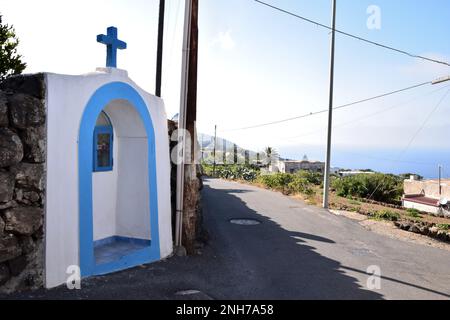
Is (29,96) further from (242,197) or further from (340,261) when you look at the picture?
(242,197)

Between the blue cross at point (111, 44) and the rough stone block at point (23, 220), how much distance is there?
2951 millimetres

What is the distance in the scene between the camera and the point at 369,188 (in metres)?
29.1

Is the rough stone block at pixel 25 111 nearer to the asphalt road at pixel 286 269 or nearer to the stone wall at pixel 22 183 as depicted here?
the stone wall at pixel 22 183

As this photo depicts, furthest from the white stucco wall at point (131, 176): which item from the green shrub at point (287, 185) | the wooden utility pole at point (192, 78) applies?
the green shrub at point (287, 185)

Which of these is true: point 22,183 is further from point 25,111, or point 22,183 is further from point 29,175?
point 25,111

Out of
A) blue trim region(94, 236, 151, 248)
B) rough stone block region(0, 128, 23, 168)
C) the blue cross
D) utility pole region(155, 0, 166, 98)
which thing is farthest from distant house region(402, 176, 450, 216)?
rough stone block region(0, 128, 23, 168)

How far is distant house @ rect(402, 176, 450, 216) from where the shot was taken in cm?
2599

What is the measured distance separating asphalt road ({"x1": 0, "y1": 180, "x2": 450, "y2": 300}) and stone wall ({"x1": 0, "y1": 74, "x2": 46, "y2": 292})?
360mm

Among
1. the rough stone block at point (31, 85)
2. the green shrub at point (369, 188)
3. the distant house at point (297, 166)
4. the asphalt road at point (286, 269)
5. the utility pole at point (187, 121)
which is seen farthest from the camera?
the distant house at point (297, 166)

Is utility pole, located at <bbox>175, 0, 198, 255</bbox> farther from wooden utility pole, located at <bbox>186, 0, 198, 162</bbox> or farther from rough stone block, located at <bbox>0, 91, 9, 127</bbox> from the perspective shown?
rough stone block, located at <bbox>0, 91, 9, 127</bbox>

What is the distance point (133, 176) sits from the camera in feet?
24.1

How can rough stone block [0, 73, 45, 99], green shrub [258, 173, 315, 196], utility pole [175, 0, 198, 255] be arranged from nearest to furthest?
1. rough stone block [0, 73, 45, 99]
2. utility pole [175, 0, 198, 255]
3. green shrub [258, 173, 315, 196]

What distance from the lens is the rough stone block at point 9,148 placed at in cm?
471

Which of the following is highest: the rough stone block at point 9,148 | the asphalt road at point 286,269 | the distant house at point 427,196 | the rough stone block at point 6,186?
the rough stone block at point 9,148
